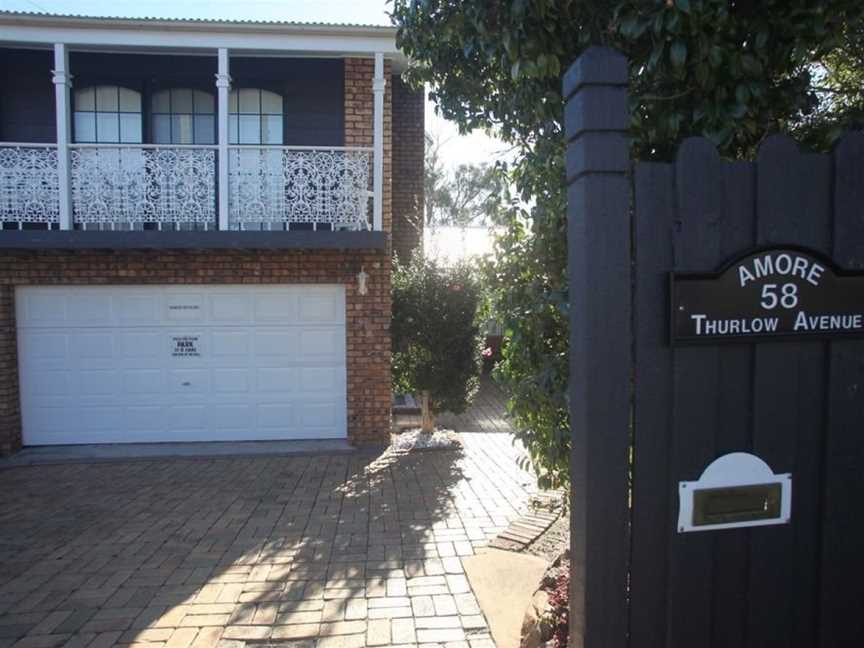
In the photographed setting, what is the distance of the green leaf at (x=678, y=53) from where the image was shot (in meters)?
2.17

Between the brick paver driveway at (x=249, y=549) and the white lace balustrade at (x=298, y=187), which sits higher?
the white lace balustrade at (x=298, y=187)

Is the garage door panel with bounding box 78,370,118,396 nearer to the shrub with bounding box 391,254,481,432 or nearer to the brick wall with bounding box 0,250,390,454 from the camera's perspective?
the brick wall with bounding box 0,250,390,454

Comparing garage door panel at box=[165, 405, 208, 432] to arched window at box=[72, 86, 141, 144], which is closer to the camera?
garage door panel at box=[165, 405, 208, 432]

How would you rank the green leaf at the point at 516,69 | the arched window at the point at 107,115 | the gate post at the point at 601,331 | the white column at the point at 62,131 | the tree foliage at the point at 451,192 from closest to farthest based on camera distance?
the gate post at the point at 601,331, the green leaf at the point at 516,69, the white column at the point at 62,131, the arched window at the point at 107,115, the tree foliage at the point at 451,192

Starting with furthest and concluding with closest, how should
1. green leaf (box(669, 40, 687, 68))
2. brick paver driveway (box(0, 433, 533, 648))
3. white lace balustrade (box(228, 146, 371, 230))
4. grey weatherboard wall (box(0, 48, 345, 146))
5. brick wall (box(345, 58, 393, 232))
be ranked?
grey weatherboard wall (box(0, 48, 345, 146))
brick wall (box(345, 58, 393, 232))
white lace balustrade (box(228, 146, 371, 230))
brick paver driveway (box(0, 433, 533, 648))
green leaf (box(669, 40, 687, 68))

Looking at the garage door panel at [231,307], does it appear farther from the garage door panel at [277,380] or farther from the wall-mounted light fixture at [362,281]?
the wall-mounted light fixture at [362,281]

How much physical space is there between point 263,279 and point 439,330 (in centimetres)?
253

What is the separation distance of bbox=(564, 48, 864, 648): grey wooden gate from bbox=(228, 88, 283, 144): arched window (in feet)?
28.7

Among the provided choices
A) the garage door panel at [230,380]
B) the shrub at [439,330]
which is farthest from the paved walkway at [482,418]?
the garage door panel at [230,380]

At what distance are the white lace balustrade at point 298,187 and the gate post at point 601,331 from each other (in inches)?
276

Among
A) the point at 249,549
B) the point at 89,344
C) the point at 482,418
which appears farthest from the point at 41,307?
the point at 482,418

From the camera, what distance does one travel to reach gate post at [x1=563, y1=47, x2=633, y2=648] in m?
1.69

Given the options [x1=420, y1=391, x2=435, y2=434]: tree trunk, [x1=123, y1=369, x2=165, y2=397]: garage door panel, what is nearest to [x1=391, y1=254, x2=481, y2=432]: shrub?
[x1=420, y1=391, x2=435, y2=434]: tree trunk

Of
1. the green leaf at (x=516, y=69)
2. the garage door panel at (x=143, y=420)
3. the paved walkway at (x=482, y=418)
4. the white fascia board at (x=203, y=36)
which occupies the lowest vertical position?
the paved walkway at (x=482, y=418)
